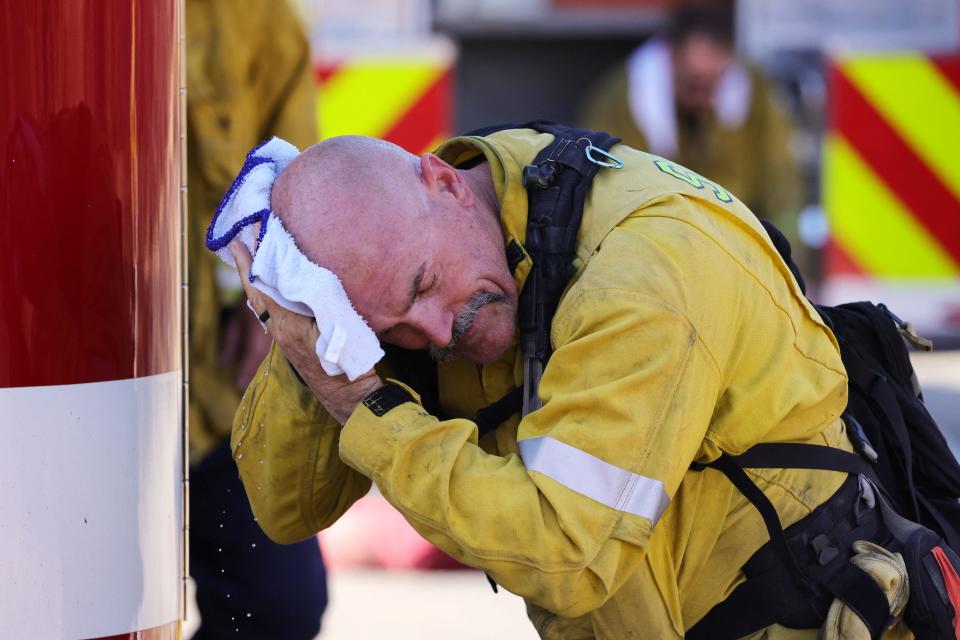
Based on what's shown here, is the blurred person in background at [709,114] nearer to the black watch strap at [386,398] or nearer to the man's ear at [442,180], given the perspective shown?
the man's ear at [442,180]

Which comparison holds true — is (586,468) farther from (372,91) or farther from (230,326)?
(372,91)

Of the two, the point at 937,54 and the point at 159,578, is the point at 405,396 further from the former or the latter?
A: the point at 937,54

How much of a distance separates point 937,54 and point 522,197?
13.8ft

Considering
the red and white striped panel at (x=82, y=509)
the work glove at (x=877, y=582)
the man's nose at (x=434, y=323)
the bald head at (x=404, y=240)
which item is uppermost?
the bald head at (x=404, y=240)

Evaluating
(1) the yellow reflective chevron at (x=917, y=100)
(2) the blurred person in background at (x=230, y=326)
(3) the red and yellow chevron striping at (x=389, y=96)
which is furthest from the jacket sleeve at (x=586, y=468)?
(1) the yellow reflective chevron at (x=917, y=100)

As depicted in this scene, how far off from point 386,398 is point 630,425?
323mm

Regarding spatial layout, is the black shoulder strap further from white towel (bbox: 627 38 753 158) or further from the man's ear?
white towel (bbox: 627 38 753 158)

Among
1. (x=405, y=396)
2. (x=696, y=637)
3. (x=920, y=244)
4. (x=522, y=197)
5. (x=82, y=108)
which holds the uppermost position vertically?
(x=82, y=108)

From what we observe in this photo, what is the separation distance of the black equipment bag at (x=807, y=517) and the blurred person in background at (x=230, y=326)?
3.00ft

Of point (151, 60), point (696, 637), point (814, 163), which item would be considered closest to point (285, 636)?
point (696, 637)

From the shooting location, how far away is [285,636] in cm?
279

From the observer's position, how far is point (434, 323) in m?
1.92

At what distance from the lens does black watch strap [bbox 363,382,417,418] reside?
5.99ft

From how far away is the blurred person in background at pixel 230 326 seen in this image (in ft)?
9.07
